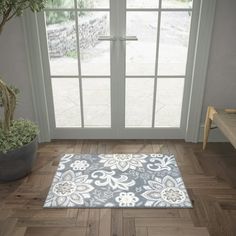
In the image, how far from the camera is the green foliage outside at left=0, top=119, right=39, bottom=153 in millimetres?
1855

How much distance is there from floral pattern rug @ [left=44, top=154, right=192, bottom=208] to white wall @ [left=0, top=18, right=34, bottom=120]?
24.8 inches

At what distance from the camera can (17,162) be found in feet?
6.31

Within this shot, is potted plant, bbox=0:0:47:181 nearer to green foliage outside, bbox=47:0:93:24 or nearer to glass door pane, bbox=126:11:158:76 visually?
green foliage outside, bbox=47:0:93:24

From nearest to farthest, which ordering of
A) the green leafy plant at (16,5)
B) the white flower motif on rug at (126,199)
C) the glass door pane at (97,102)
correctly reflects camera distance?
the green leafy plant at (16,5) < the white flower motif on rug at (126,199) < the glass door pane at (97,102)

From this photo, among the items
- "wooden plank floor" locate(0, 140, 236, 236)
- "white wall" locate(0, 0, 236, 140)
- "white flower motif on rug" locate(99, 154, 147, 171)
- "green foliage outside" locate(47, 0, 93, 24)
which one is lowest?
"wooden plank floor" locate(0, 140, 236, 236)

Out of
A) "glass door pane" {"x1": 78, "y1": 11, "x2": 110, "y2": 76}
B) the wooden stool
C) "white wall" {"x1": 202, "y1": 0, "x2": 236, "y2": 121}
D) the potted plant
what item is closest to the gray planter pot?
the potted plant

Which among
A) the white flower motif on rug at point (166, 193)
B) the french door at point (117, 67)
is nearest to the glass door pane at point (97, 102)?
the french door at point (117, 67)

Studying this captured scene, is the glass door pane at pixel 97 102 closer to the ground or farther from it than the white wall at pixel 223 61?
closer to the ground

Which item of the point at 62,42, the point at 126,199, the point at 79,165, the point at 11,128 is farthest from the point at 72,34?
the point at 126,199

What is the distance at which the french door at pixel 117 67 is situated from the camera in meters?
2.18

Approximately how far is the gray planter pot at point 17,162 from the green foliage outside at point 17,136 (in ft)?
0.11

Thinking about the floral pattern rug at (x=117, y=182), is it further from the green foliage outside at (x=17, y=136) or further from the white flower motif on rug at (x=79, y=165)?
the green foliage outside at (x=17, y=136)

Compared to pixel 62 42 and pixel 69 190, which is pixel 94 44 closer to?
pixel 62 42

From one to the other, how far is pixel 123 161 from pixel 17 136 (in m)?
0.88
